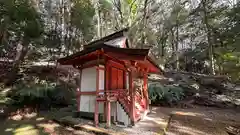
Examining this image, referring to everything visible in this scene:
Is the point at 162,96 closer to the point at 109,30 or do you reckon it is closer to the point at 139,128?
the point at 139,128

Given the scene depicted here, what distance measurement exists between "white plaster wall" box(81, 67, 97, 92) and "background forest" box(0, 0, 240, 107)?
137 inches

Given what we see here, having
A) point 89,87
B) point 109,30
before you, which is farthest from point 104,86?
point 109,30

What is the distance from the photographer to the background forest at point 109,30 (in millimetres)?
9602

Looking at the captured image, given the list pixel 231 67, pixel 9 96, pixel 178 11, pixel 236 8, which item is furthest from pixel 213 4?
pixel 9 96

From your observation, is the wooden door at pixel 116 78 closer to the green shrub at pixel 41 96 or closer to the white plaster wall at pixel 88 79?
the white plaster wall at pixel 88 79

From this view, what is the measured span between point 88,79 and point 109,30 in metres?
14.1

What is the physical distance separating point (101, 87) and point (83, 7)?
8.37 meters

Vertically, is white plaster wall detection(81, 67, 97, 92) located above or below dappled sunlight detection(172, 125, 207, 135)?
above

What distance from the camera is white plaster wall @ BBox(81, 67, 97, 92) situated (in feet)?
21.7

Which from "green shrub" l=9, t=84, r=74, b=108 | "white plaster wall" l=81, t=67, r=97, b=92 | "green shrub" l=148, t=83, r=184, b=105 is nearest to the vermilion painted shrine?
"white plaster wall" l=81, t=67, r=97, b=92

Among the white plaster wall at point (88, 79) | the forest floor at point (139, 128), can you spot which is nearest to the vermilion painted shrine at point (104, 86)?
the white plaster wall at point (88, 79)

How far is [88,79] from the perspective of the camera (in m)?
6.79

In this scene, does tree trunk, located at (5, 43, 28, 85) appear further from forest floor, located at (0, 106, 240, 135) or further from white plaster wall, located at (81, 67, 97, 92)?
white plaster wall, located at (81, 67, 97, 92)

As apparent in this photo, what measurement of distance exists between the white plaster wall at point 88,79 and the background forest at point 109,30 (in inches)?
137
